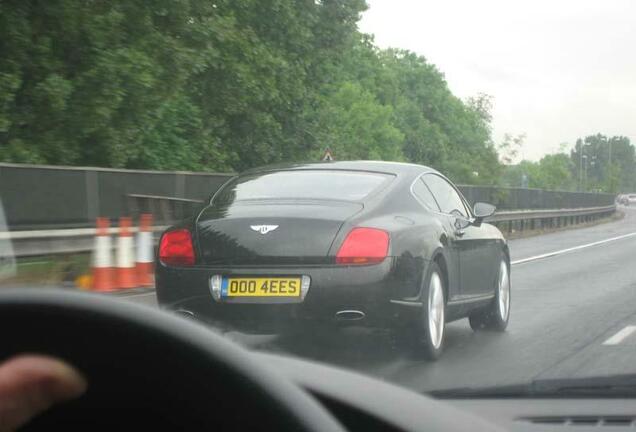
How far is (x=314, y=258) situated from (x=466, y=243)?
1793mm

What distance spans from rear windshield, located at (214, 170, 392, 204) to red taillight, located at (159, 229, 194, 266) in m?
0.40

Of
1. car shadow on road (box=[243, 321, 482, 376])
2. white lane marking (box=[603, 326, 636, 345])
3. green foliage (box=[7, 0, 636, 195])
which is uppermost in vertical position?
green foliage (box=[7, 0, 636, 195])

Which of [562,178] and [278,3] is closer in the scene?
[278,3]

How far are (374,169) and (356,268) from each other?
1.28 m

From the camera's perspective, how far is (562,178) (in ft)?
352

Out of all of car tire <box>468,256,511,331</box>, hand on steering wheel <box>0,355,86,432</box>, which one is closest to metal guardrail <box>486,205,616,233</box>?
car tire <box>468,256,511,331</box>

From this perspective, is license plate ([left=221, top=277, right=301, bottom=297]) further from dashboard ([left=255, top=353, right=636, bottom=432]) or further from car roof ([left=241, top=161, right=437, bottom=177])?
dashboard ([left=255, top=353, right=636, bottom=432])

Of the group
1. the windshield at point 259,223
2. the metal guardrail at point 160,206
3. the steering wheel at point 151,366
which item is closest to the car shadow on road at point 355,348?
the windshield at point 259,223

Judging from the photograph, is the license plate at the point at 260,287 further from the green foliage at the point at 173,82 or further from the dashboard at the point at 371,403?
the green foliage at the point at 173,82

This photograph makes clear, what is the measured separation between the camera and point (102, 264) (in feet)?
42.4

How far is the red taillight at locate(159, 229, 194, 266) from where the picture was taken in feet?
24.4

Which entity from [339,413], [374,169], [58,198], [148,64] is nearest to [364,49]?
[148,64]

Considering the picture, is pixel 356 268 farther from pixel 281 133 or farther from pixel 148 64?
pixel 281 133

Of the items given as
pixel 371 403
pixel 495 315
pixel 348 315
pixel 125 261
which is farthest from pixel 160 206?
pixel 371 403
